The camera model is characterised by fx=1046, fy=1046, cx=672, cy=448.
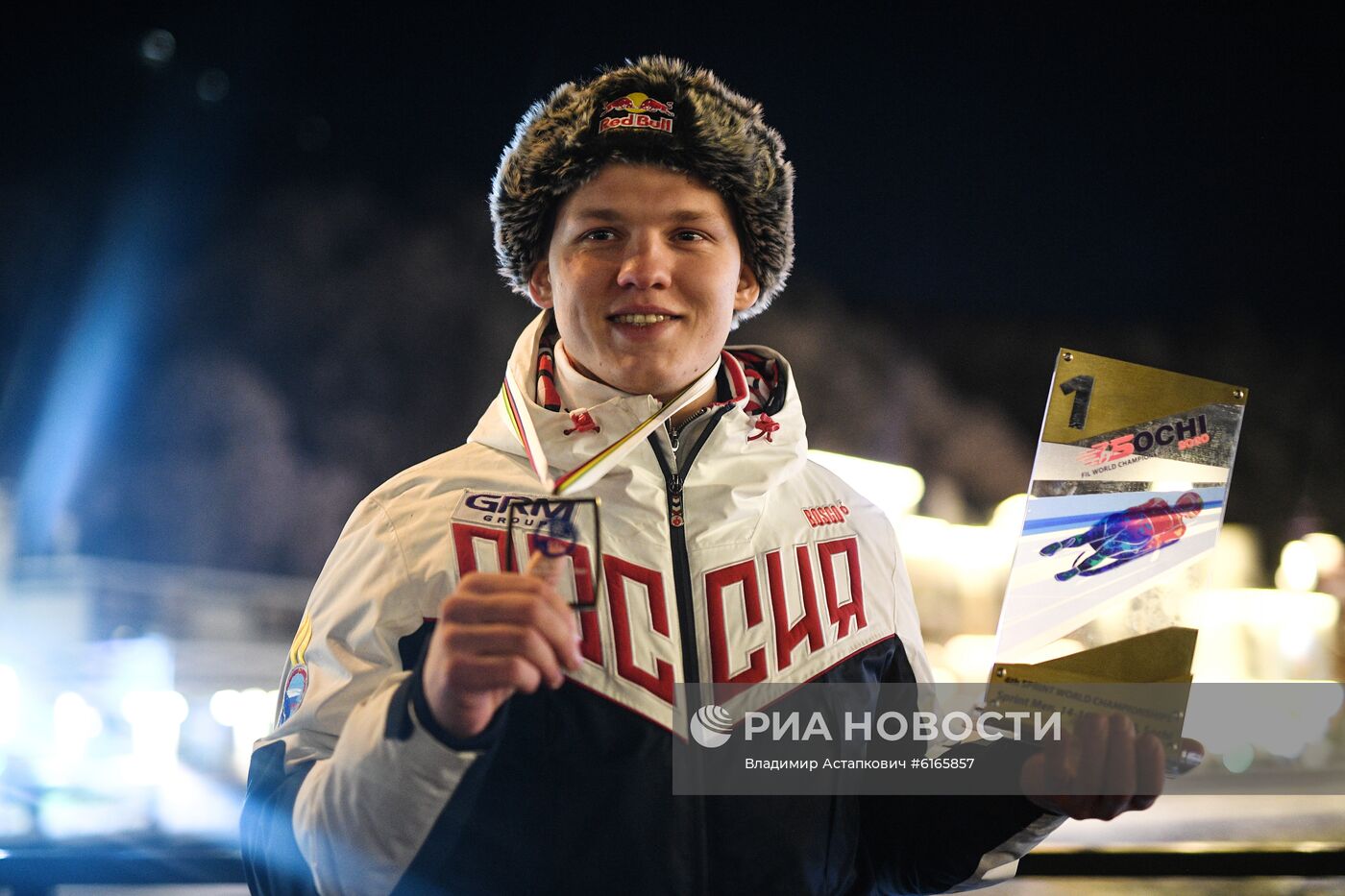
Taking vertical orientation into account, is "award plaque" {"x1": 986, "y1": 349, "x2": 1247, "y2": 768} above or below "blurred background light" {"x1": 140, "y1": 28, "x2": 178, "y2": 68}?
below

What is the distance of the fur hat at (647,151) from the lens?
1.20 metres

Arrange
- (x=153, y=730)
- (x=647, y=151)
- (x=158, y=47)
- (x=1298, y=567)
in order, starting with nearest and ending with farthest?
(x=647, y=151) → (x=158, y=47) → (x=153, y=730) → (x=1298, y=567)

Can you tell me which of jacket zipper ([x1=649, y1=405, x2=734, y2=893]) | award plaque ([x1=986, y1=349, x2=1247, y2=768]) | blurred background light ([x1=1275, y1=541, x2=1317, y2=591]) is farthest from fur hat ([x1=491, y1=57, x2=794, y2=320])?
blurred background light ([x1=1275, y1=541, x2=1317, y2=591])

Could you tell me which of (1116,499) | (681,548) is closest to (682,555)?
(681,548)

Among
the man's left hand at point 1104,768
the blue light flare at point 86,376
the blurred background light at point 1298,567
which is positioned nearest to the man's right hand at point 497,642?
the man's left hand at point 1104,768

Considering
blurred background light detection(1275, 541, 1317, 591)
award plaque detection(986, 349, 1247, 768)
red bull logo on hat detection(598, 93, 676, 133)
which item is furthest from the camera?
blurred background light detection(1275, 541, 1317, 591)

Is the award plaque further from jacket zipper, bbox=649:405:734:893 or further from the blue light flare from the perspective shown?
the blue light flare

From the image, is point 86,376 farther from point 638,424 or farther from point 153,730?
point 638,424

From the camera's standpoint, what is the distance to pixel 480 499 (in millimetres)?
1146

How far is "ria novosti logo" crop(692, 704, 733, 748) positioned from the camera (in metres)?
1.06

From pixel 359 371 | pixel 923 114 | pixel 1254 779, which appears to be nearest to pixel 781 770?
pixel 923 114

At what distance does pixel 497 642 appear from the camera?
759 millimetres

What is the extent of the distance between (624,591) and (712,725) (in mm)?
163

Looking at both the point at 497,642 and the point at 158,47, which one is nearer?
the point at 497,642
